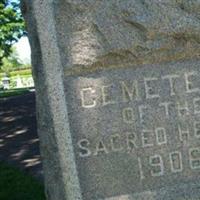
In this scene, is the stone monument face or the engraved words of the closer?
the stone monument face

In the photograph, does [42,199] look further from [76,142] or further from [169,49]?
[169,49]

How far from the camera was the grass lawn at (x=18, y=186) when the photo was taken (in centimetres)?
559

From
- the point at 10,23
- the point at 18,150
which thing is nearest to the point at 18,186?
the point at 18,150

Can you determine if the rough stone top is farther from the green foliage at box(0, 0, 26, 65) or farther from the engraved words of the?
the green foliage at box(0, 0, 26, 65)

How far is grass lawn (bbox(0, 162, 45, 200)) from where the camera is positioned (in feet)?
18.3

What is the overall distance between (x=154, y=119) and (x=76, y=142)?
0.53 metres

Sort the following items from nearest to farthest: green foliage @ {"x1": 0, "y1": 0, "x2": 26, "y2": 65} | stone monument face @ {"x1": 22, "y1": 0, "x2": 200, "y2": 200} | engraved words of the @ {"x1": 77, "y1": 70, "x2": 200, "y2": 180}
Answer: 1. stone monument face @ {"x1": 22, "y1": 0, "x2": 200, "y2": 200}
2. engraved words of the @ {"x1": 77, "y1": 70, "x2": 200, "y2": 180}
3. green foliage @ {"x1": 0, "y1": 0, "x2": 26, "y2": 65}

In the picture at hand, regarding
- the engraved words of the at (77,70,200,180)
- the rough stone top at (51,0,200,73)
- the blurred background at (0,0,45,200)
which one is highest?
the rough stone top at (51,0,200,73)

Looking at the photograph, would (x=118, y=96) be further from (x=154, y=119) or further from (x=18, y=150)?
(x=18, y=150)

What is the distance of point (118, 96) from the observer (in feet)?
11.4

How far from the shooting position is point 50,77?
3314 mm

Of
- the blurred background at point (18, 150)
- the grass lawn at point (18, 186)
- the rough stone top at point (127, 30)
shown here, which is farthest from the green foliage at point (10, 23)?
the rough stone top at point (127, 30)

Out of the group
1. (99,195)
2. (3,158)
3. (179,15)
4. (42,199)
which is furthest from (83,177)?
(3,158)

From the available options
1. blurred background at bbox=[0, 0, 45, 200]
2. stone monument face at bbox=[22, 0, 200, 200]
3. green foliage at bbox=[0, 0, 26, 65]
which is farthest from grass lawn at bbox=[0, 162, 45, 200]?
green foliage at bbox=[0, 0, 26, 65]
